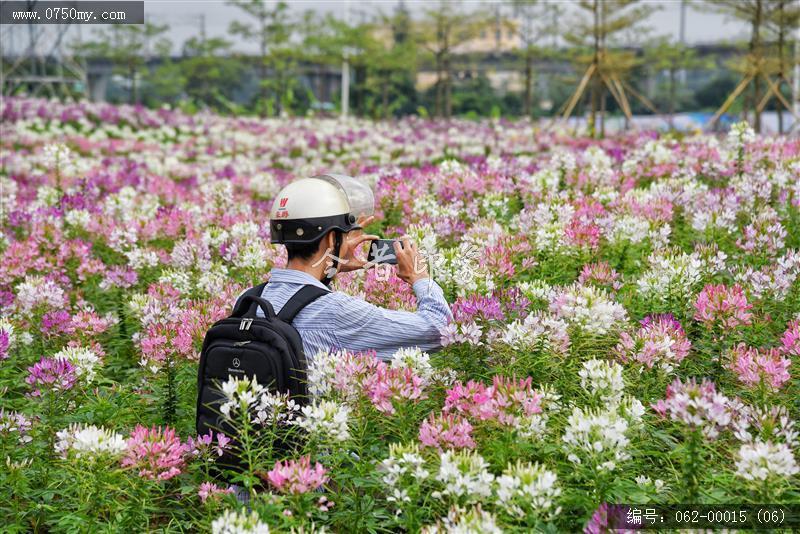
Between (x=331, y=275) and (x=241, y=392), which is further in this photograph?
(x=331, y=275)

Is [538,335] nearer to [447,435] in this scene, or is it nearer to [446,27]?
[447,435]

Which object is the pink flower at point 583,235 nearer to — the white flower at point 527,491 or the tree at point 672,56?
the white flower at point 527,491

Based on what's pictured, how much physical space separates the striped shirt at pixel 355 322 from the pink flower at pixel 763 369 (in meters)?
1.31

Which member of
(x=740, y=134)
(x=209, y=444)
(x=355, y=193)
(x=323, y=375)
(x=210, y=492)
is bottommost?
(x=210, y=492)

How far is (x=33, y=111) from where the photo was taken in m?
20.4

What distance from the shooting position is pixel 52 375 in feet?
14.2

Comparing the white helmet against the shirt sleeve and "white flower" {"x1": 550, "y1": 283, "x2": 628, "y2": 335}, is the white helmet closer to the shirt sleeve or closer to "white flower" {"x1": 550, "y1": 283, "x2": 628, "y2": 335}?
the shirt sleeve

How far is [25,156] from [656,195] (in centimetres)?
1121

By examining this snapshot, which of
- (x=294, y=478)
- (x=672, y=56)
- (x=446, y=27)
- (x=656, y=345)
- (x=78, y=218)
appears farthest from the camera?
(x=672, y=56)

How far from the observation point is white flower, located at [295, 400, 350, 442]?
3301 millimetres

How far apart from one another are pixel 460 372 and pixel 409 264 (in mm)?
586

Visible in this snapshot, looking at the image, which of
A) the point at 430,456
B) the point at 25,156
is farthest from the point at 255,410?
the point at 25,156

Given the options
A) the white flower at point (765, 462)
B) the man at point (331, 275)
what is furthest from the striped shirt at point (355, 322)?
the white flower at point (765, 462)

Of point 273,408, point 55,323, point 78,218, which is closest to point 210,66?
point 78,218
